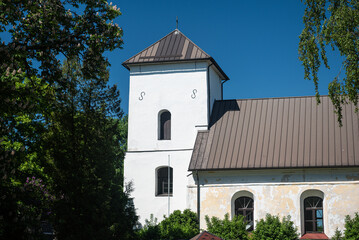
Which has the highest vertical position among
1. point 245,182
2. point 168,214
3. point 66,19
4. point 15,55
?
point 66,19

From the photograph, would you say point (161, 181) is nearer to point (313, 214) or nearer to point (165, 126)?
point (165, 126)

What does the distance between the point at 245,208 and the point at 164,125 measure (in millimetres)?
6774

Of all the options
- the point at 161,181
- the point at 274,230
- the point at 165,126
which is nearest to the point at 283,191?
the point at 274,230

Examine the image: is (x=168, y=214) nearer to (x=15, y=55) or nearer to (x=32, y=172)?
(x=32, y=172)

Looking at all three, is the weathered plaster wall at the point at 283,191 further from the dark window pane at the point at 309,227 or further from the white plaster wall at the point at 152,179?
the white plaster wall at the point at 152,179

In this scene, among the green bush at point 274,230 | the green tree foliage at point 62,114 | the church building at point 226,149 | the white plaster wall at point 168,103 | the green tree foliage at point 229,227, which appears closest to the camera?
the green tree foliage at point 62,114

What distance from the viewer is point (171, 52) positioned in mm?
26844

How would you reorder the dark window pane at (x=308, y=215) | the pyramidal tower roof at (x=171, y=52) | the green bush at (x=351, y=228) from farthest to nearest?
the pyramidal tower roof at (x=171, y=52) → the dark window pane at (x=308, y=215) → the green bush at (x=351, y=228)

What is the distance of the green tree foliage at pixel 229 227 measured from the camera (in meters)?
21.3

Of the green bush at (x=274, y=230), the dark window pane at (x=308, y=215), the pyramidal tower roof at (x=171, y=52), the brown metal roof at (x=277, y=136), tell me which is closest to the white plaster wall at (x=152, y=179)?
the brown metal roof at (x=277, y=136)

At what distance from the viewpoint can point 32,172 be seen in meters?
24.1

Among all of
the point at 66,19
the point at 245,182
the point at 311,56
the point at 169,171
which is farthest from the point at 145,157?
the point at 66,19

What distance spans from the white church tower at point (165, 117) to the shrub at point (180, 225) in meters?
1.47

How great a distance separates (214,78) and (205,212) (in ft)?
28.5
